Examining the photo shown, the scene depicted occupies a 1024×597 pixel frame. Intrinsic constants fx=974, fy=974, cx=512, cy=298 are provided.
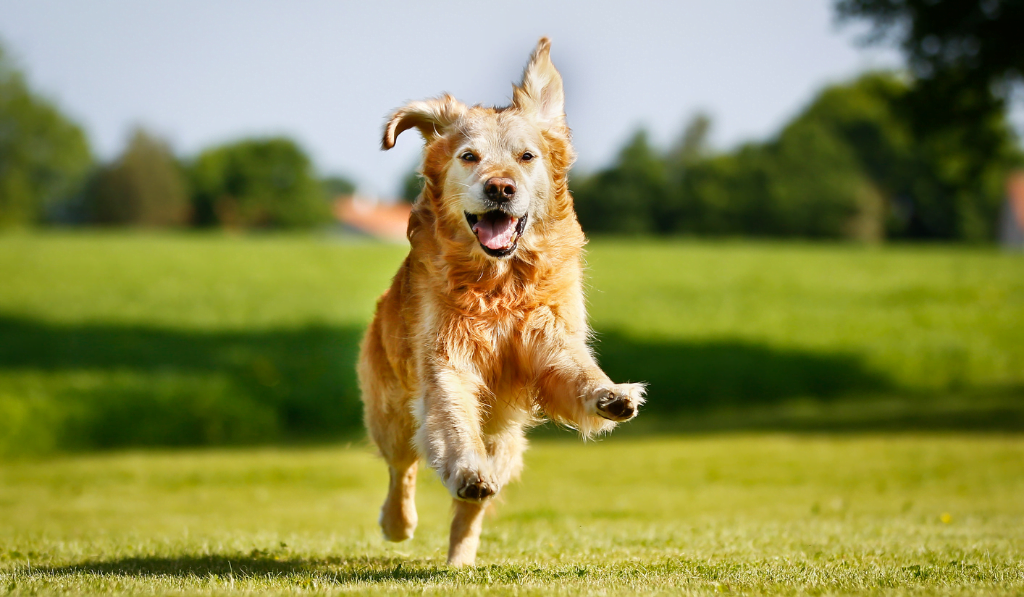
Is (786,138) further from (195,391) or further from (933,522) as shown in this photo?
(933,522)

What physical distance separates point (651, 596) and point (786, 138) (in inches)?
2722

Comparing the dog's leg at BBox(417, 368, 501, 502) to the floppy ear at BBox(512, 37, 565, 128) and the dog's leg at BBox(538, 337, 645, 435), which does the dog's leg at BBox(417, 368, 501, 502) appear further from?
the floppy ear at BBox(512, 37, 565, 128)

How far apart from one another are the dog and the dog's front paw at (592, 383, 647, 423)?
1 centimetres

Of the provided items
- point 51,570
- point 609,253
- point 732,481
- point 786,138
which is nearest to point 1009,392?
point 732,481

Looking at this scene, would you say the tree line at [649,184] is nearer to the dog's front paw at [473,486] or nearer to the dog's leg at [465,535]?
the dog's leg at [465,535]

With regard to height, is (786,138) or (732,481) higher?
(786,138)

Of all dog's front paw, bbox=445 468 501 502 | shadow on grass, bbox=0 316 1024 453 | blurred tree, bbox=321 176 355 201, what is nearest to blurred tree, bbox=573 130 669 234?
shadow on grass, bbox=0 316 1024 453

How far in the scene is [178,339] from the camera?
22609 mm

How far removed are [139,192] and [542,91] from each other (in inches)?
3214

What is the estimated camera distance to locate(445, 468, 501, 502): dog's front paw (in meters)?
4.34

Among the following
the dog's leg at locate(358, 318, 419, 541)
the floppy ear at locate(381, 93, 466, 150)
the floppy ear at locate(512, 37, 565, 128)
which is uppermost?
the floppy ear at locate(512, 37, 565, 128)

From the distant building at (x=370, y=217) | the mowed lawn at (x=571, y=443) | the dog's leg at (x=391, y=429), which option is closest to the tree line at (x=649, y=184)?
the distant building at (x=370, y=217)

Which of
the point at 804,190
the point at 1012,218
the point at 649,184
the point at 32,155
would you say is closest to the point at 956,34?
the point at 649,184

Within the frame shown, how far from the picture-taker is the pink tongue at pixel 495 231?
198 inches
